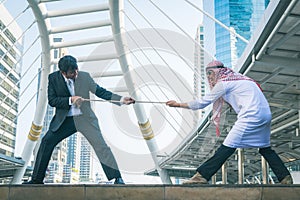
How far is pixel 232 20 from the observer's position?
242ft

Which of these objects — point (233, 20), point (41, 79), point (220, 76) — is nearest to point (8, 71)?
point (41, 79)

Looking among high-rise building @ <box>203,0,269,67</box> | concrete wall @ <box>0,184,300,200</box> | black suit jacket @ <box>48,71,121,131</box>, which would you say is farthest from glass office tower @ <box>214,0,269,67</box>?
concrete wall @ <box>0,184,300,200</box>

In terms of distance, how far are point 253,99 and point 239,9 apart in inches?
2781

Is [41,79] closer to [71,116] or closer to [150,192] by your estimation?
[71,116]

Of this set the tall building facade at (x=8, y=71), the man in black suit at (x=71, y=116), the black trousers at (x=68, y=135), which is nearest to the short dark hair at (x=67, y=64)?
the man in black suit at (x=71, y=116)

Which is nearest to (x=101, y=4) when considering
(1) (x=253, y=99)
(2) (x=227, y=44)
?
(1) (x=253, y=99)

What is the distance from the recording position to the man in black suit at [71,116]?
5.19 m

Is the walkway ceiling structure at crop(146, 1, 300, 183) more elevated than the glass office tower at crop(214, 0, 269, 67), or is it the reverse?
the glass office tower at crop(214, 0, 269, 67)

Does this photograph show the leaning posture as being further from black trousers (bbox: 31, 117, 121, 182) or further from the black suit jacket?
the black suit jacket

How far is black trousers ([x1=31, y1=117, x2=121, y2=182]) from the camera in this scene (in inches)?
206

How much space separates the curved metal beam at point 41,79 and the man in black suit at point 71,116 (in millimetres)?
11323

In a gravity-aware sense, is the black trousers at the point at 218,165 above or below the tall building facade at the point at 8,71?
below

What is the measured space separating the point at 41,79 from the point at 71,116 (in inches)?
572

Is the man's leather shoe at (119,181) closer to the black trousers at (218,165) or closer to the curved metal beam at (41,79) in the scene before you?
the black trousers at (218,165)
